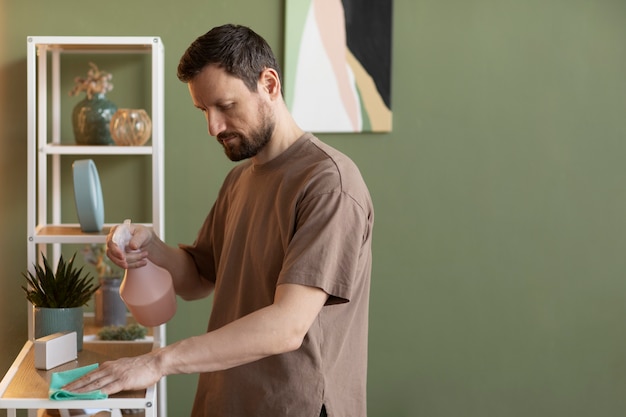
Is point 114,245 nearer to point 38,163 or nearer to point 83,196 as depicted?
point 83,196

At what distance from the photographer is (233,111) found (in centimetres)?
184

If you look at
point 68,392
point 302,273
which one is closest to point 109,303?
point 68,392

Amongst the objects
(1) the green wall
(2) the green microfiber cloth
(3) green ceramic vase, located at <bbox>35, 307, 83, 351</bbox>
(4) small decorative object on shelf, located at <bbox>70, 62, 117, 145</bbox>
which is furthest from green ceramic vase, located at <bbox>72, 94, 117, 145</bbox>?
(2) the green microfiber cloth

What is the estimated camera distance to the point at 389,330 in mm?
3168

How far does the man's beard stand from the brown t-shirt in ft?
0.19

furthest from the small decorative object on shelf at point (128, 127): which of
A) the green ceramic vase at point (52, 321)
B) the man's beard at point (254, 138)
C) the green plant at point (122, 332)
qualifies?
the man's beard at point (254, 138)

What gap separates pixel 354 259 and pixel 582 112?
1.77 m

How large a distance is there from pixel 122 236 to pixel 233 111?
48cm

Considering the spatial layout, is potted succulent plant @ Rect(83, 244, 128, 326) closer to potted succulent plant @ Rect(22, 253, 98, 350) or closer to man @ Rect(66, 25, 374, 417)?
potted succulent plant @ Rect(22, 253, 98, 350)

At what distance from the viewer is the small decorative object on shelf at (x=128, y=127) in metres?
2.70

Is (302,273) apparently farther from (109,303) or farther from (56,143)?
(56,143)

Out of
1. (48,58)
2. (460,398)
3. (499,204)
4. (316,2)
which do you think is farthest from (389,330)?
(48,58)

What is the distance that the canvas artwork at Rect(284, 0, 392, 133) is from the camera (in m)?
3.05

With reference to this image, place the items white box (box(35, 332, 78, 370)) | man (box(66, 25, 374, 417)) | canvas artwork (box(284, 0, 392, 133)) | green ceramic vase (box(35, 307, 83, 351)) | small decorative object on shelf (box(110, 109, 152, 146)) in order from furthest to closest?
canvas artwork (box(284, 0, 392, 133))
small decorative object on shelf (box(110, 109, 152, 146))
green ceramic vase (box(35, 307, 83, 351))
white box (box(35, 332, 78, 370))
man (box(66, 25, 374, 417))
